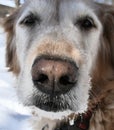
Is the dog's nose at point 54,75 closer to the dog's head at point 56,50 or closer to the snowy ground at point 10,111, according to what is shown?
the dog's head at point 56,50

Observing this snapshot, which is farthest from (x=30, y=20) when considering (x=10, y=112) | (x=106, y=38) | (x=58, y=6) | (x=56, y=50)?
(x=10, y=112)

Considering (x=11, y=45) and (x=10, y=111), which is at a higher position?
(x=11, y=45)

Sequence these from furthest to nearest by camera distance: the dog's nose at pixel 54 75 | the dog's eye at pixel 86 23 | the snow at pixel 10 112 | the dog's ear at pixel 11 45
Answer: the snow at pixel 10 112, the dog's ear at pixel 11 45, the dog's eye at pixel 86 23, the dog's nose at pixel 54 75

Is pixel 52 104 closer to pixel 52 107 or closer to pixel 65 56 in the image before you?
pixel 52 107

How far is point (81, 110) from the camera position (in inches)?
140

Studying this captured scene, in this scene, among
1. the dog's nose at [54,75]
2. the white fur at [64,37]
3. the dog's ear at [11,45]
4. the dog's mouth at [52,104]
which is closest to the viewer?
the dog's nose at [54,75]

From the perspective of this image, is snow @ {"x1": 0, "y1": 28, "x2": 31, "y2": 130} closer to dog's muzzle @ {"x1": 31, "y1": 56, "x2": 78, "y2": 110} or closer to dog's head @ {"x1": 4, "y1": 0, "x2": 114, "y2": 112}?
dog's head @ {"x1": 4, "y1": 0, "x2": 114, "y2": 112}

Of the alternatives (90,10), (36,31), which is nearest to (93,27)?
(90,10)

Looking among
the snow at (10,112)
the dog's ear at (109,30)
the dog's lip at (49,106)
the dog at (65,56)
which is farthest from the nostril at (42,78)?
the snow at (10,112)

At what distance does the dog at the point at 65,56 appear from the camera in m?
3.18

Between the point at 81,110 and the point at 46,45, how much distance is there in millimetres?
648

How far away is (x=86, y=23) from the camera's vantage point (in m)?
3.84

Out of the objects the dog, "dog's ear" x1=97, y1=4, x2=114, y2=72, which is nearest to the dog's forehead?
the dog

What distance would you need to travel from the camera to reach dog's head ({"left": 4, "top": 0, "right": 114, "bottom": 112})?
3.15 m
